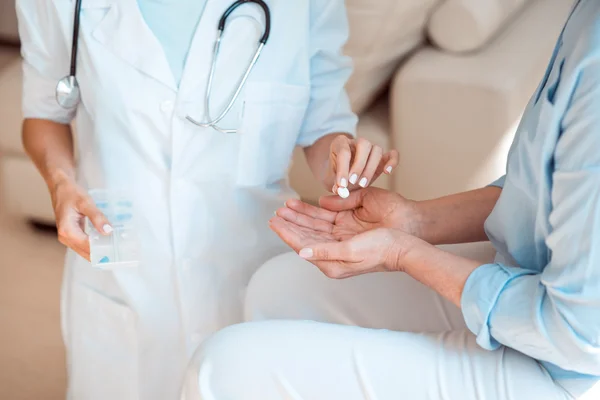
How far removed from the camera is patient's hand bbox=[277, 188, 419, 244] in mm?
1142

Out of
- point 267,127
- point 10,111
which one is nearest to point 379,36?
point 267,127

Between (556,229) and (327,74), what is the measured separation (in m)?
0.55

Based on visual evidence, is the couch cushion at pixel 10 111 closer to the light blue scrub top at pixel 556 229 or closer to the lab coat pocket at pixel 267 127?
the lab coat pocket at pixel 267 127

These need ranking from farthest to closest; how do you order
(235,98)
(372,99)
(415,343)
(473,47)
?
(372,99), (473,47), (235,98), (415,343)

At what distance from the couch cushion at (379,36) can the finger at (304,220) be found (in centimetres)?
51

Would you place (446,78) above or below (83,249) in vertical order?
above

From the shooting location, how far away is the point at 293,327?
3.20 ft

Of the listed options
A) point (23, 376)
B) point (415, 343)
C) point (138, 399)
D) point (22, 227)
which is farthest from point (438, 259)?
point (22, 227)

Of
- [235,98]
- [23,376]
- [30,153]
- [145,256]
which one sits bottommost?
[23,376]

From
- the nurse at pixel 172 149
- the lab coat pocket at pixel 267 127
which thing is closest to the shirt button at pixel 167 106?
the nurse at pixel 172 149

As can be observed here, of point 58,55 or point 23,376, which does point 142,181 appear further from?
point 23,376

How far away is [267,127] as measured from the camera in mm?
1198

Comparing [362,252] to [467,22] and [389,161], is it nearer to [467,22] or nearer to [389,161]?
[389,161]

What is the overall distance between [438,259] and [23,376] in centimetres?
102
